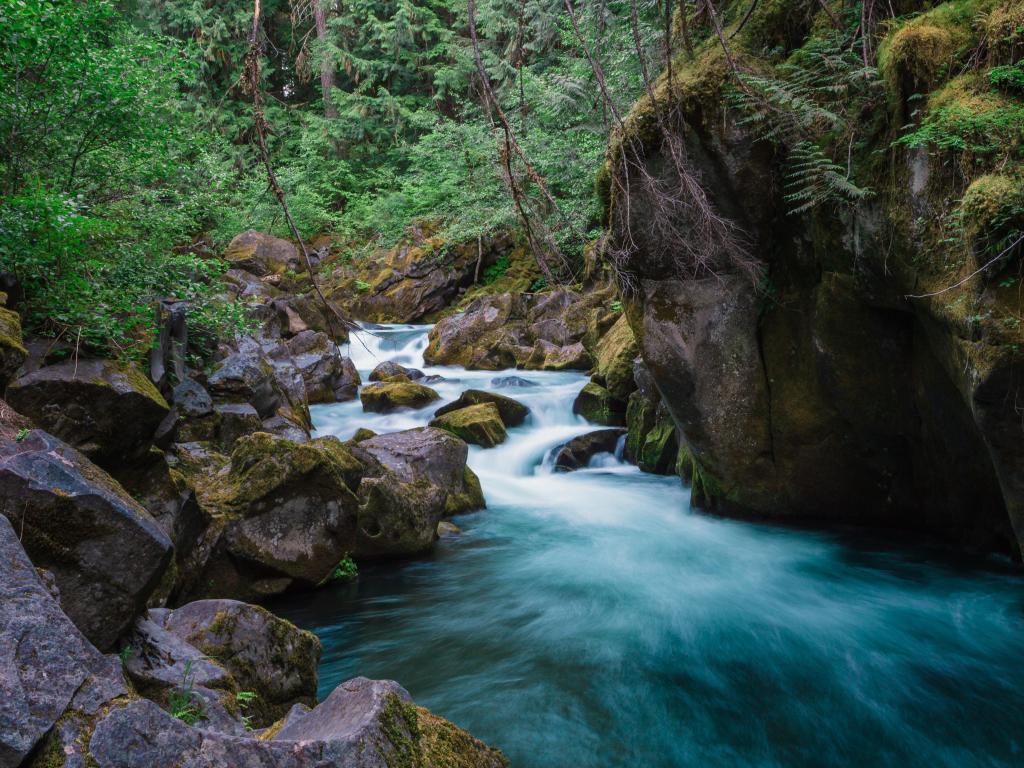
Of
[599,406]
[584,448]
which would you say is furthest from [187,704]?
[599,406]

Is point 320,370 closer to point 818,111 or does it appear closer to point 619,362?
point 619,362

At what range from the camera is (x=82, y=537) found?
9.43 feet

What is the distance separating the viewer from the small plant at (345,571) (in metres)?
6.81

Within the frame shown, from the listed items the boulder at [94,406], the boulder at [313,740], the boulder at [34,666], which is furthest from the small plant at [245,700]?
the boulder at [94,406]

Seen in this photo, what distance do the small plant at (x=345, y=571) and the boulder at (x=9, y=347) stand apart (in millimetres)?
3424

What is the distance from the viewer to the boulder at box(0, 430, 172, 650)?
9.06ft

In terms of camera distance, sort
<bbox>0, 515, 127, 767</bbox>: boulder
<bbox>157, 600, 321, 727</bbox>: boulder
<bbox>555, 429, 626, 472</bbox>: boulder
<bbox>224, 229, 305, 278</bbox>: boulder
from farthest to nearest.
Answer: <bbox>224, 229, 305, 278</bbox>: boulder
<bbox>555, 429, 626, 472</bbox>: boulder
<bbox>157, 600, 321, 727</bbox>: boulder
<bbox>0, 515, 127, 767</bbox>: boulder

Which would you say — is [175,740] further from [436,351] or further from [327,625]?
[436,351]

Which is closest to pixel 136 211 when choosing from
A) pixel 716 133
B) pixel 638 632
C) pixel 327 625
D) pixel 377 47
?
pixel 327 625

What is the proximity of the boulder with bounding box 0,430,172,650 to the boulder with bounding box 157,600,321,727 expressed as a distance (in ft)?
1.87

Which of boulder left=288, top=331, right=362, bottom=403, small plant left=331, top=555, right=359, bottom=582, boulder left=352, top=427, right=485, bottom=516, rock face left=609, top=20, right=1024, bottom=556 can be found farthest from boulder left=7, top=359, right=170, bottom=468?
boulder left=288, top=331, right=362, bottom=403

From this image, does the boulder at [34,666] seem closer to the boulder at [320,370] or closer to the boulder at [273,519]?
the boulder at [273,519]

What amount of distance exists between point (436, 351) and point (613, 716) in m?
15.2

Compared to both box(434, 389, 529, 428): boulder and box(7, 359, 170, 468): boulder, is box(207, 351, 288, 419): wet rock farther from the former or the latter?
box(434, 389, 529, 428): boulder
